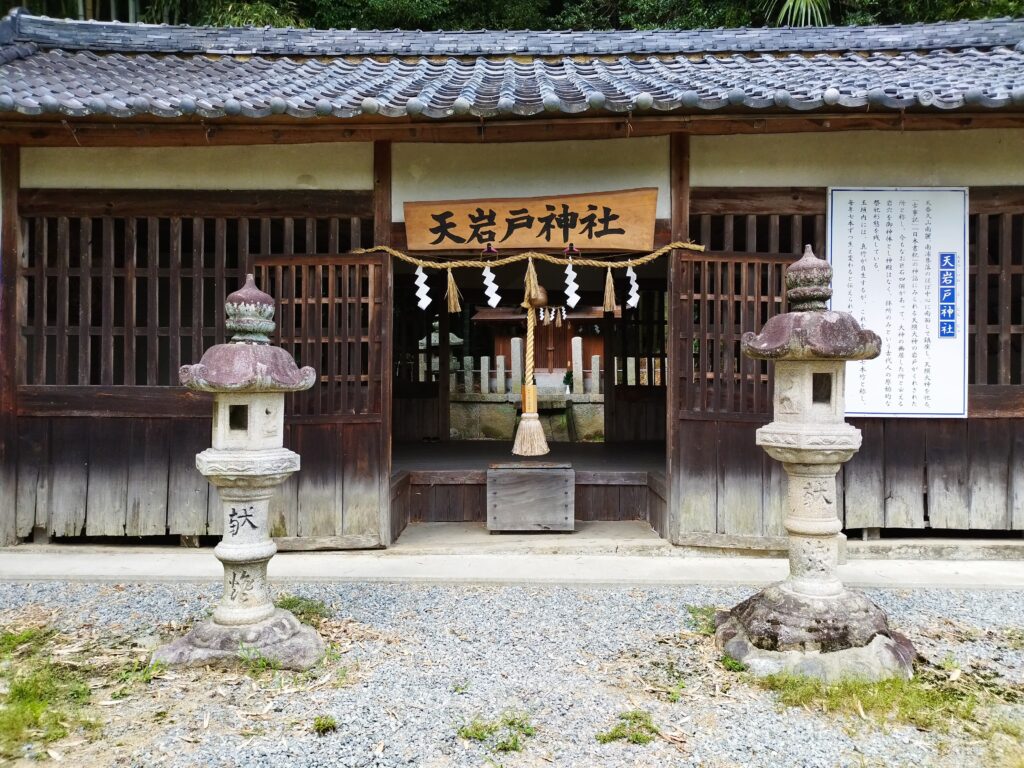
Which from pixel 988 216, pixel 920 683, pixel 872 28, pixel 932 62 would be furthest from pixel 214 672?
pixel 872 28

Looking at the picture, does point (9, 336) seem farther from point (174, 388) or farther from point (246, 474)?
point (246, 474)

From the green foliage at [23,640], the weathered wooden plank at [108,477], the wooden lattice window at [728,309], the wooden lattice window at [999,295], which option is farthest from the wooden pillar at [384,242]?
the wooden lattice window at [999,295]

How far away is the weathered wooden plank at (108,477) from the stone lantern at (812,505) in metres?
5.37

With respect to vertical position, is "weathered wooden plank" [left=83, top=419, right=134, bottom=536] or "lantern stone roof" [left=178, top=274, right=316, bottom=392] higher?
"lantern stone roof" [left=178, top=274, right=316, bottom=392]

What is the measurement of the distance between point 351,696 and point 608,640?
5.37 feet

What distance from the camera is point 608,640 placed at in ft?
13.4

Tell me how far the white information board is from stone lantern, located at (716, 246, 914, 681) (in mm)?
2164

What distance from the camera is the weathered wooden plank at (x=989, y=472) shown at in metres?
5.84

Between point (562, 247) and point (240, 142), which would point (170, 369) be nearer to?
point (240, 142)

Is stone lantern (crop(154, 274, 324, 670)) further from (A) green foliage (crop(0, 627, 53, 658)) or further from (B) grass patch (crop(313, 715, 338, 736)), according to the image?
(A) green foliage (crop(0, 627, 53, 658))

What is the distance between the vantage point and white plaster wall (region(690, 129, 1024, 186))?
5766 mm

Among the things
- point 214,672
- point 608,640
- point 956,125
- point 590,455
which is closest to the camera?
point 214,672

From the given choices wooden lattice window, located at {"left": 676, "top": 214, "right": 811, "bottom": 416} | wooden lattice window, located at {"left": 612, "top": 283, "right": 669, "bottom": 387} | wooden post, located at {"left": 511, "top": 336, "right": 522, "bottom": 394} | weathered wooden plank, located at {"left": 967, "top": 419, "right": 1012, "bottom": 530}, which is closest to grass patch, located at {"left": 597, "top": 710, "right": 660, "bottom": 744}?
wooden lattice window, located at {"left": 676, "top": 214, "right": 811, "bottom": 416}

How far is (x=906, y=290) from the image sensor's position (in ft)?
18.9
